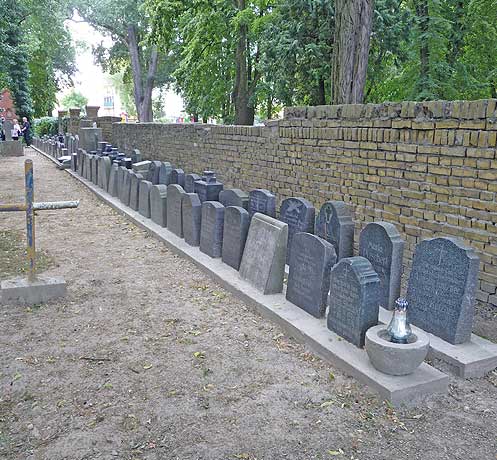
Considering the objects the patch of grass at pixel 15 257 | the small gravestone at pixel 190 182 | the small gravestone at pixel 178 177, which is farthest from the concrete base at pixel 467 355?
the small gravestone at pixel 178 177

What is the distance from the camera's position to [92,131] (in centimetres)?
1784

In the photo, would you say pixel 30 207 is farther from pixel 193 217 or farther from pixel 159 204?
pixel 159 204

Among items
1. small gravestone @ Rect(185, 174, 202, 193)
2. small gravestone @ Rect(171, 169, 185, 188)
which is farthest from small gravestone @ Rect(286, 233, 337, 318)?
small gravestone @ Rect(171, 169, 185, 188)

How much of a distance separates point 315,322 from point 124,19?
29.2 meters

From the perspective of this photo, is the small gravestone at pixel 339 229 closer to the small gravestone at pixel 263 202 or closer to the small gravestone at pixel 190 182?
the small gravestone at pixel 263 202

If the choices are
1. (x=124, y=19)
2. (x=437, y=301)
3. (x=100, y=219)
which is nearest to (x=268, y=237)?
(x=437, y=301)

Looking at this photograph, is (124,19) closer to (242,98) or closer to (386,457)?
(242,98)

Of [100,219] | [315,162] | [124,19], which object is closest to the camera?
[315,162]

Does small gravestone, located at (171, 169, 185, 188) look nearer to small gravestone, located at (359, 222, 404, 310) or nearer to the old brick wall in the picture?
the old brick wall

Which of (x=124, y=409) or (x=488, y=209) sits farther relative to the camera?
(x=488, y=209)

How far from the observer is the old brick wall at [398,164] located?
518 centimetres

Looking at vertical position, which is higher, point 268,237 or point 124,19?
point 124,19

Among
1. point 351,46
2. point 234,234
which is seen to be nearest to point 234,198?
point 234,234

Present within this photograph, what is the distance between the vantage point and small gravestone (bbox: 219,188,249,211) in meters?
7.43
